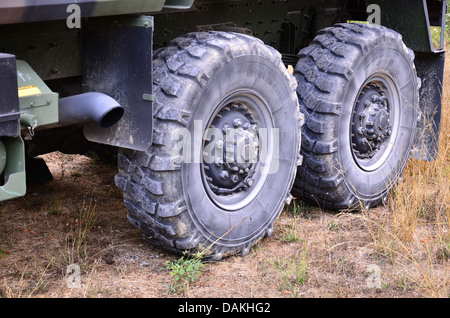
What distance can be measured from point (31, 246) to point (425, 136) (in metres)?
3.17

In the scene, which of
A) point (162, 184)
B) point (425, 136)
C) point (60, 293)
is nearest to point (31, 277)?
point (60, 293)

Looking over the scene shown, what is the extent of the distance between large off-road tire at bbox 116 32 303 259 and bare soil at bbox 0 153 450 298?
0.18 meters

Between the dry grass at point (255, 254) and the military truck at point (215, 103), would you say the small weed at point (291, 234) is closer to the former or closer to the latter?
the dry grass at point (255, 254)

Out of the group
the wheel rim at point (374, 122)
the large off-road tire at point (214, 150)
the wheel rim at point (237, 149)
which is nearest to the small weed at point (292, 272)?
Result: the large off-road tire at point (214, 150)

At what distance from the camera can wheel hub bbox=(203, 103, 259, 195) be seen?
3826mm

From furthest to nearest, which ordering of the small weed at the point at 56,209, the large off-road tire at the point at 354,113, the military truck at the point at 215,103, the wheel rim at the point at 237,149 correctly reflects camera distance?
the small weed at the point at 56,209 → the large off-road tire at the point at 354,113 → the wheel rim at the point at 237,149 → the military truck at the point at 215,103

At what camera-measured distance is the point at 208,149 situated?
12.5ft

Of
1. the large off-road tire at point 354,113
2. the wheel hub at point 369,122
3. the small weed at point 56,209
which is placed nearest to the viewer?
the large off-road tire at point 354,113

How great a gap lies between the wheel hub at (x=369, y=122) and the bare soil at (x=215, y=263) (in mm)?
475

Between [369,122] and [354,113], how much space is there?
0.13 metres

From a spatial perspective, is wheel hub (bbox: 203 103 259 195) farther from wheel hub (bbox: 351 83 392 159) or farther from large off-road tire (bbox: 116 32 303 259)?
wheel hub (bbox: 351 83 392 159)

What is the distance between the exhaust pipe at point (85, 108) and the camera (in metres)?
3.27

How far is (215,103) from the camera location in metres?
3.67

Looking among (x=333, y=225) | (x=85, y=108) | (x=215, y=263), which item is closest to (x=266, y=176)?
(x=215, y=263)
